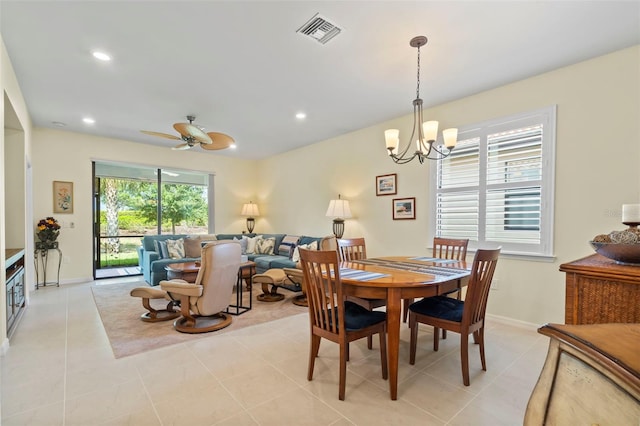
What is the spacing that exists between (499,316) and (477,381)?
152cm

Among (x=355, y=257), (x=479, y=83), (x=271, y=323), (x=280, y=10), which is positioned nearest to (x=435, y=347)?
(x=355, y=257)

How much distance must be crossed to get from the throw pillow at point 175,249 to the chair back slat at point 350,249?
3.47 meters

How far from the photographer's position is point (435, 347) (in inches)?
104

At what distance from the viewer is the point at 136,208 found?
21.5 ft

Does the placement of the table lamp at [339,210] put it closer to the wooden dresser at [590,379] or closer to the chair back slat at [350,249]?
the chair back slat at [350,249]

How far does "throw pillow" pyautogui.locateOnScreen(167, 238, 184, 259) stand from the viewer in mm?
5344

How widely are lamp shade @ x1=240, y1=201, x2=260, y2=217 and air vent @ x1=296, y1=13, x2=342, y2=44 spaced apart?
17.0 ft

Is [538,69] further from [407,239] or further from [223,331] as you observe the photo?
Answer: [223,331]

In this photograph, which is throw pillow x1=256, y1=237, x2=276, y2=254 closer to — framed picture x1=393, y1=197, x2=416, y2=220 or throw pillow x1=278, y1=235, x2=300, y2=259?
throw pillow x1=278, y1=235, x2=300, y2=259

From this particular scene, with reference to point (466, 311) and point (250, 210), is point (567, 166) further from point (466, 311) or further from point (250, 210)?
point (250, 210)

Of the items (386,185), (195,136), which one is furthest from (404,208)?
(195,136)

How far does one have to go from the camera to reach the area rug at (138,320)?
2.75m

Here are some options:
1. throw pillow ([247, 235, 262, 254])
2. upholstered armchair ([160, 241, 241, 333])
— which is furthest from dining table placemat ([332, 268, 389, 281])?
throw pillow ([247, 235, 262, 254])

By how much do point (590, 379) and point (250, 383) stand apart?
6.56 ft
